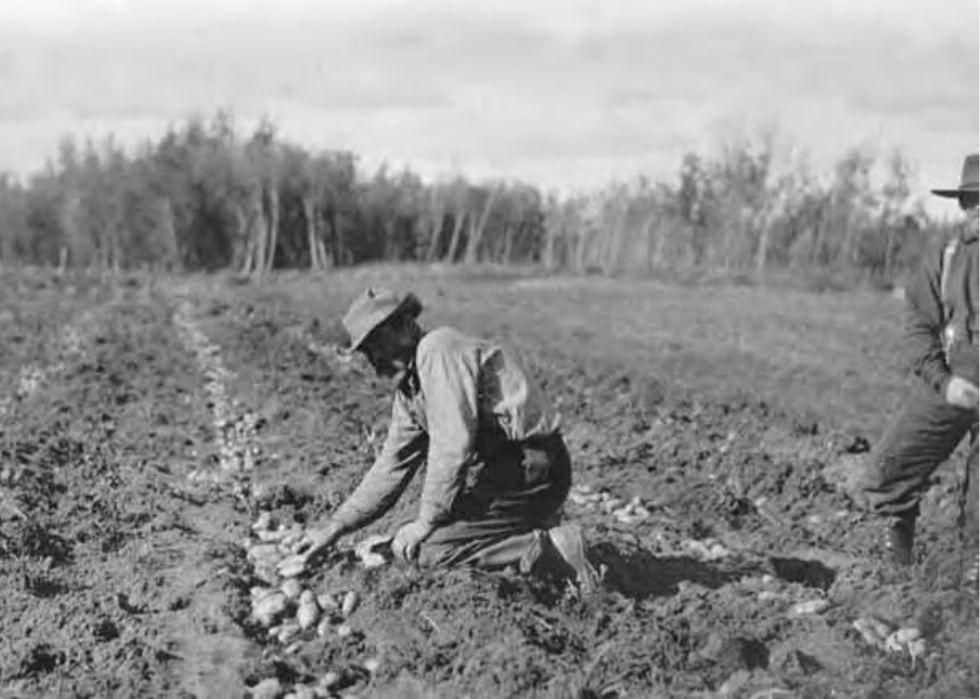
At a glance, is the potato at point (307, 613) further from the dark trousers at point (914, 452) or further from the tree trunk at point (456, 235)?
the tree trunk at point (456, 235)

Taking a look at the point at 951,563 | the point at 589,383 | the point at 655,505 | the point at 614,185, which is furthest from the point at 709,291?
the point at 614,185

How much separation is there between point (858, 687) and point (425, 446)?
1984 mm

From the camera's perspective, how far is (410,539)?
553 cm

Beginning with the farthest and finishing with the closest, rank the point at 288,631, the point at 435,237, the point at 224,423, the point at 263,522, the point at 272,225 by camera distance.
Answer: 1. the point at 435,237
2. the point at 272,225
3. the point at 224,423
4. the point at 263,522
5. the point at 288,631

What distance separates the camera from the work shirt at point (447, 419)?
17.1 ft

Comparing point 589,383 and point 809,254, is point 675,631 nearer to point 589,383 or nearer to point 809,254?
point 589,383

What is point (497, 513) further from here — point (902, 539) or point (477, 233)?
point (477, 233)

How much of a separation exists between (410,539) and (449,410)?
0.64 meters

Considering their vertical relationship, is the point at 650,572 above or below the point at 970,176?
below

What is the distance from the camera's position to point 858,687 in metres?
4.71

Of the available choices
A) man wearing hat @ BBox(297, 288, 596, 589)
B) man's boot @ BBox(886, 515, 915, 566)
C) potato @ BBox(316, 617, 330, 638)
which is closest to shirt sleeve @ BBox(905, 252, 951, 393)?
man's boot @ BBox(886, 515, 915, 566)

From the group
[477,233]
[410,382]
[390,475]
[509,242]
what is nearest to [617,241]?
[509,242]

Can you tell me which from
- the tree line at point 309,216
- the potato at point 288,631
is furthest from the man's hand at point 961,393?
the tree line at point 309,216

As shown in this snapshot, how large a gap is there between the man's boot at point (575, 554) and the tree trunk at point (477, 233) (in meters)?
52.1
